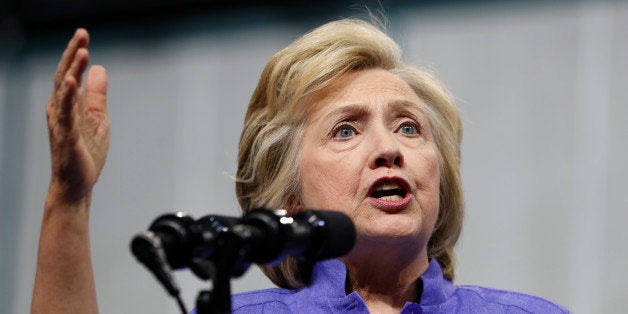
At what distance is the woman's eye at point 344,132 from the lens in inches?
82.7

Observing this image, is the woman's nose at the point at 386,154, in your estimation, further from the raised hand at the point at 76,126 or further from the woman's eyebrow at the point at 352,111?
the raised hand at the point at 76,126

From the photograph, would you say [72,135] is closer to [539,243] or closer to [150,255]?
[150,255]

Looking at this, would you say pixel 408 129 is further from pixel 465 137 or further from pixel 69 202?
pixel 465 137

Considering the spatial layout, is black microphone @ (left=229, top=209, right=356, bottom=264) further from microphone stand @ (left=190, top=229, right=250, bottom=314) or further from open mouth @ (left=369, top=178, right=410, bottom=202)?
open mouth @ (left=369, top=178, right=410, bottom=202)

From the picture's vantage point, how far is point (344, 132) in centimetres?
211

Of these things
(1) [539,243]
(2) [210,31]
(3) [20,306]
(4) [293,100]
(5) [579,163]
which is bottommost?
(3) [20,306]

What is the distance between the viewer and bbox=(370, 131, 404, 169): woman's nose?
1.99m

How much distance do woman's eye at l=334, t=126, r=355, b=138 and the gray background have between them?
4.12 ft

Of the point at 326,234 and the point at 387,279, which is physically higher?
the point at 326,234

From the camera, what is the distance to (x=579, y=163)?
3.16 m

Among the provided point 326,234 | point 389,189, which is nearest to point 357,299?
point 389,189

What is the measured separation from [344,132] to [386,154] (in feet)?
0.48

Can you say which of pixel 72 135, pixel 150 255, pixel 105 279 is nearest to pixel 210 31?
pixel 105 279

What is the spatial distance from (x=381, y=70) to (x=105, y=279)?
2.03 meters
